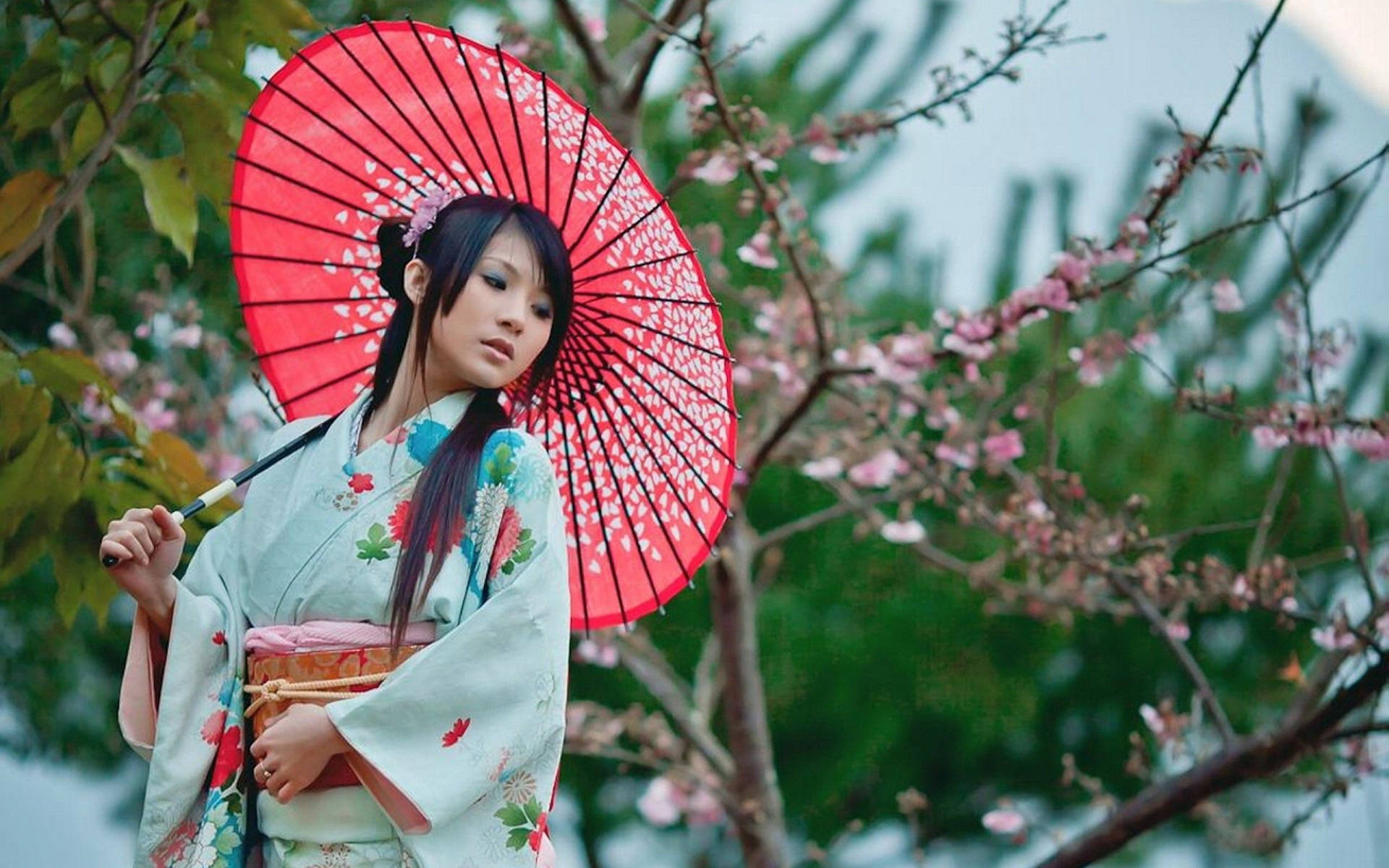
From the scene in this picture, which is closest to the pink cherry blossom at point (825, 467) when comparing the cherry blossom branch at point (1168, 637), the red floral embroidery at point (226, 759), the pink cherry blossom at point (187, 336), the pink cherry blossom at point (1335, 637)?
the cherry blossom branch at point (1168, 637)

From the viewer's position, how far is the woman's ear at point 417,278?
204cm

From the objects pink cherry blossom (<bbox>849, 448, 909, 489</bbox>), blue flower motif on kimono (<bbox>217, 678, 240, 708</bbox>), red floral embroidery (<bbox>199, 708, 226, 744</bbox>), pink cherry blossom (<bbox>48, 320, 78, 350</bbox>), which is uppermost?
pink cherry blossom (<bbox>48, 320, 78, 350</bbox>)

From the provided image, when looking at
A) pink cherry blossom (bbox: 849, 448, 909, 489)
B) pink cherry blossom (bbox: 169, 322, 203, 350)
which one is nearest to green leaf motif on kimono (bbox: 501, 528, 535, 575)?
pink cherry blossom (bbox: 849, 448, 909, 489)

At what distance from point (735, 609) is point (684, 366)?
178 cm

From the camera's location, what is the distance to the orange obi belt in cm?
180

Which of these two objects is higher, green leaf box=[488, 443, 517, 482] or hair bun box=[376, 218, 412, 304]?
hair bun box=[376, 218, 412, 304]

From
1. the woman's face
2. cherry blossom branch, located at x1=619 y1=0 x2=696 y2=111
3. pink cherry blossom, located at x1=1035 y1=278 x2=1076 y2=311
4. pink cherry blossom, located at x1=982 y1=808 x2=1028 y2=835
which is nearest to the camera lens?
the woman's face

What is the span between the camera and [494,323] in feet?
6.47

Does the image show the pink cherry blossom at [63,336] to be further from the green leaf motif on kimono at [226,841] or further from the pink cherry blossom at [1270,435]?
the pink cherry blossom at [1270,435]

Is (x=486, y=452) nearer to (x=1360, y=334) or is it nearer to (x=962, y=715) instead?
(x=962, y=715)

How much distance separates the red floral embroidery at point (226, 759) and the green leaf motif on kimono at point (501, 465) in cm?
43

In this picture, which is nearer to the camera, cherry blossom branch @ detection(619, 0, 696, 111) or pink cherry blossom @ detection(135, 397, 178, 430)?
cherry blossom branch @ detection(619, 0, 696, 111)

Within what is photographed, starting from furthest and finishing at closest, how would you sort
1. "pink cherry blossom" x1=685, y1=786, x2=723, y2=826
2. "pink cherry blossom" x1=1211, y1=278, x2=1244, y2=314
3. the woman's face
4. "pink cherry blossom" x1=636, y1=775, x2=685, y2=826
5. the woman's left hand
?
"pink cherry blossom" x1=636, y1=775, x2=685, y2=826, "pink cherry blossom" x1=685, y1=786, x2=723, y2=826, "pink cherry blossom" x1=1211, y1=278, x2=1244, y2=314, the woman's face, the woman's left hand

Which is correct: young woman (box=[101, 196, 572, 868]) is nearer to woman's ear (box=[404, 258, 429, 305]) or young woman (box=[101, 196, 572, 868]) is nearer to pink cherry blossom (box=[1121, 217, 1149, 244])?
woman's ear (box=[404, 258, 429, 305])
